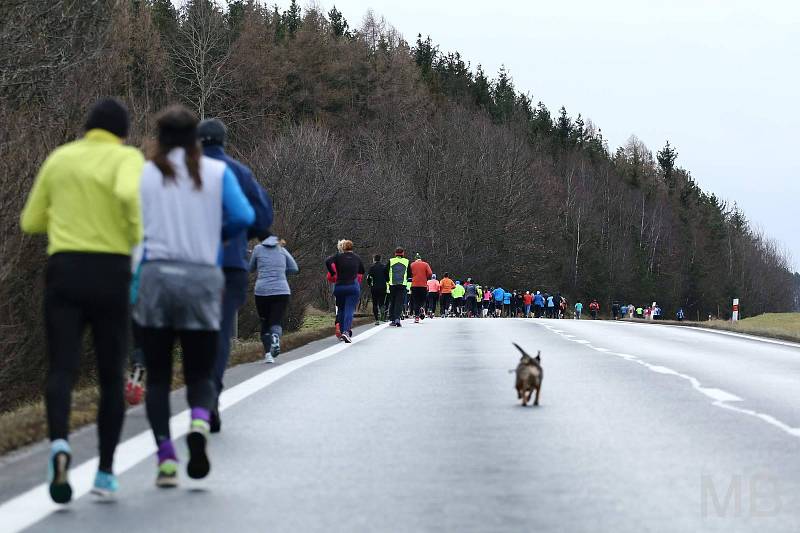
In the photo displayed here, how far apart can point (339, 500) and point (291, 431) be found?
278cm

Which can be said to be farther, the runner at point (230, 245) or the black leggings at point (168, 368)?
the runner at point (230, 245)

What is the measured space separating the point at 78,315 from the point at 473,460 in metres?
2.81

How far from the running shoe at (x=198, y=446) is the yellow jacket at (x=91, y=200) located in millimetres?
935

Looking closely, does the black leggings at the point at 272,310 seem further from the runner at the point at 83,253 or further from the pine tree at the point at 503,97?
the pine tree at the point at 503,97

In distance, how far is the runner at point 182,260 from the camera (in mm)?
6004

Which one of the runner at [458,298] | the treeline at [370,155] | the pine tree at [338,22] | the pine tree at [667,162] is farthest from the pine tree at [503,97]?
the runner at [458,298]

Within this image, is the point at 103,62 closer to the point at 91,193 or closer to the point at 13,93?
the point at 13,93

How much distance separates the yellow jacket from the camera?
583 centimetres

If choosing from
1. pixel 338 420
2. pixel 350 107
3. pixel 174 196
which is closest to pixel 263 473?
pixel 174 196

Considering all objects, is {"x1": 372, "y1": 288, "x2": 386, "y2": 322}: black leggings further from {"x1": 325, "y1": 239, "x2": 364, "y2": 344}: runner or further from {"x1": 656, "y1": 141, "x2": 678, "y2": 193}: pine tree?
{"x1": 656, "y1": 141, "x2": 678, "y2": 193}: pine tree

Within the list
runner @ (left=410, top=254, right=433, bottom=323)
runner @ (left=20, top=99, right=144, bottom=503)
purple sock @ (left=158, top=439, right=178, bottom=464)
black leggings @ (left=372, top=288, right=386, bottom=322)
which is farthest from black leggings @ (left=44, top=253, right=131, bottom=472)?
runner @ (left=410, top=254, right=433, bottom=323)

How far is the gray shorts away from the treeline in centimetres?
593

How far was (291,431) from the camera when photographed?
29.6 ft

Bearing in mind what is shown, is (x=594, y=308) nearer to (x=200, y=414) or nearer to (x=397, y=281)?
(x=397, y=281)
